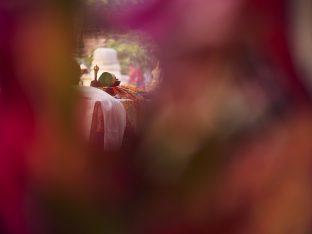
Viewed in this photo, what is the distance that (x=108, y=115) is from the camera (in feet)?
0.51

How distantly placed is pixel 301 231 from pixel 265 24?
57 millimetres

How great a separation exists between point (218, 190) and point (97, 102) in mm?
42

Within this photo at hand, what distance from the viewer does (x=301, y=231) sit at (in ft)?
0.47

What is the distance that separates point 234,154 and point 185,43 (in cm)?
3

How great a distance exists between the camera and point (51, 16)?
0.13 m

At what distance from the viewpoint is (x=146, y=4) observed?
131 mm

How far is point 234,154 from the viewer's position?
5.5 inches

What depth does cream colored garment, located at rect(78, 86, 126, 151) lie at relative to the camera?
0.14 m

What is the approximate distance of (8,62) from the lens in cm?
13

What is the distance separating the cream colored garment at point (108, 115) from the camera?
0.45 feet

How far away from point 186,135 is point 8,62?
5 centimetres

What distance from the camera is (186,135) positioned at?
0.45ft

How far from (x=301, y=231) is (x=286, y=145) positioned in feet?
0.08

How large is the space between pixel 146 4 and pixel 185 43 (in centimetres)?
1
